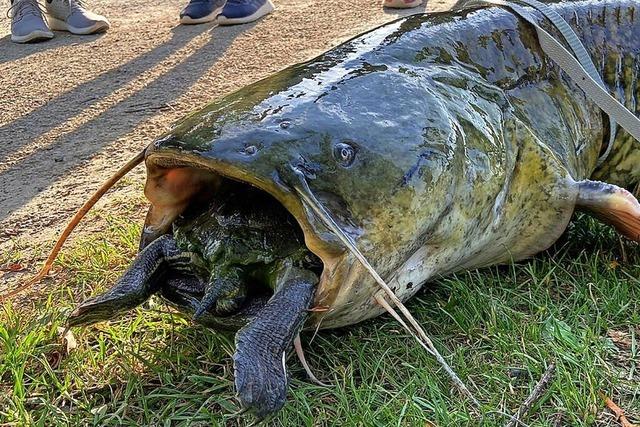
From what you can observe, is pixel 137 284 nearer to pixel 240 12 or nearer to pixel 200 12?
pixel 240 12

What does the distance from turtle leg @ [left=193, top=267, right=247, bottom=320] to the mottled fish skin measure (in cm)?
23

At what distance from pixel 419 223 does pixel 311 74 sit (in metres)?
0.52

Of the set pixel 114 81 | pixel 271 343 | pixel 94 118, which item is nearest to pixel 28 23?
pixel 114 81

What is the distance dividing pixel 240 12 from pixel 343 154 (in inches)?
192

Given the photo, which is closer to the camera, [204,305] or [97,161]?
[204,305]

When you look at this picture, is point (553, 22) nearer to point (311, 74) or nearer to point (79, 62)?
point (311, 74)

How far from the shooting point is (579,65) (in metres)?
2.90

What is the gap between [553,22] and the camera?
3.05m

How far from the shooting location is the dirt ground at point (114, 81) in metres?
3.81

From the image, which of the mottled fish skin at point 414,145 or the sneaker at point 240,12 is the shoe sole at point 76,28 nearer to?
the sneaker at point 240,12

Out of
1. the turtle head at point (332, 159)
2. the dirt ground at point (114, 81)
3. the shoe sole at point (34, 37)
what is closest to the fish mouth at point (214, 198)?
the turtle head at point (332, 159)

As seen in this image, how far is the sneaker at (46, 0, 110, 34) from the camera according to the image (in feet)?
21.9

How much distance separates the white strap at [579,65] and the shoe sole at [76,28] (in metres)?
4.40

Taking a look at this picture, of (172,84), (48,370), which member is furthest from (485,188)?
(172,84)
